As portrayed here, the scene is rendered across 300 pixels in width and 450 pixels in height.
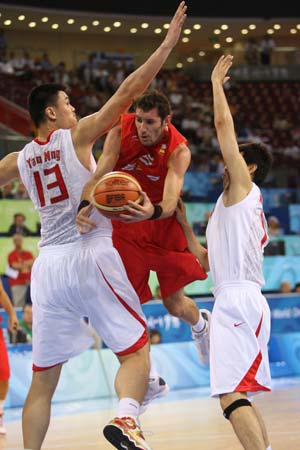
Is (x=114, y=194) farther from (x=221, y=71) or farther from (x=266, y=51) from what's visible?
(x=266, y=51)

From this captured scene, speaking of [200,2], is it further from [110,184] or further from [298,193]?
[110,184]

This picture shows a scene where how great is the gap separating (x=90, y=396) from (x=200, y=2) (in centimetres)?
1747

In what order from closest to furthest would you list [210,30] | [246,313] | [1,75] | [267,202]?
[246,313]
[267,202]
[1,75]
[210,30]

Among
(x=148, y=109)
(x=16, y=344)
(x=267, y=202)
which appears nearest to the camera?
(x=148, y=109)

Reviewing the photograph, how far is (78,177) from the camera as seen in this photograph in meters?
6.61

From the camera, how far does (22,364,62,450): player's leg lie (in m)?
6.73

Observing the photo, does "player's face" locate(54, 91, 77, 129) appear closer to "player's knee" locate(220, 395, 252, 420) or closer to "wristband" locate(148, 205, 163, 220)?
"wristband" locate(148, 205, 163, 220)

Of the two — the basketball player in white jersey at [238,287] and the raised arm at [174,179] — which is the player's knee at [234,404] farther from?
the raised arm at [174,179]

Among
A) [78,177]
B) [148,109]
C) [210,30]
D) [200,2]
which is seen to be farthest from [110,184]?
[210,30]

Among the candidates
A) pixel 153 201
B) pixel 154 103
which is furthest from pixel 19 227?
pixel 154 103

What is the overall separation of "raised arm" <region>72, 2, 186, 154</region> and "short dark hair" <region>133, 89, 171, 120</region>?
55 cm

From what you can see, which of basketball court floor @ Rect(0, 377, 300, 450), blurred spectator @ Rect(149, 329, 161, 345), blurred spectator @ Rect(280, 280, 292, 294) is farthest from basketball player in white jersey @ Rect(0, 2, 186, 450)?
blurred spectator @ Rect(280, 280, 292, 294)

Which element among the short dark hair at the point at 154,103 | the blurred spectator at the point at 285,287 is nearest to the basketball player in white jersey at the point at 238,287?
the short dark hair at the point at 154,103

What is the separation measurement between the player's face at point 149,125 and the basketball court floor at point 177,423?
2.68 m
